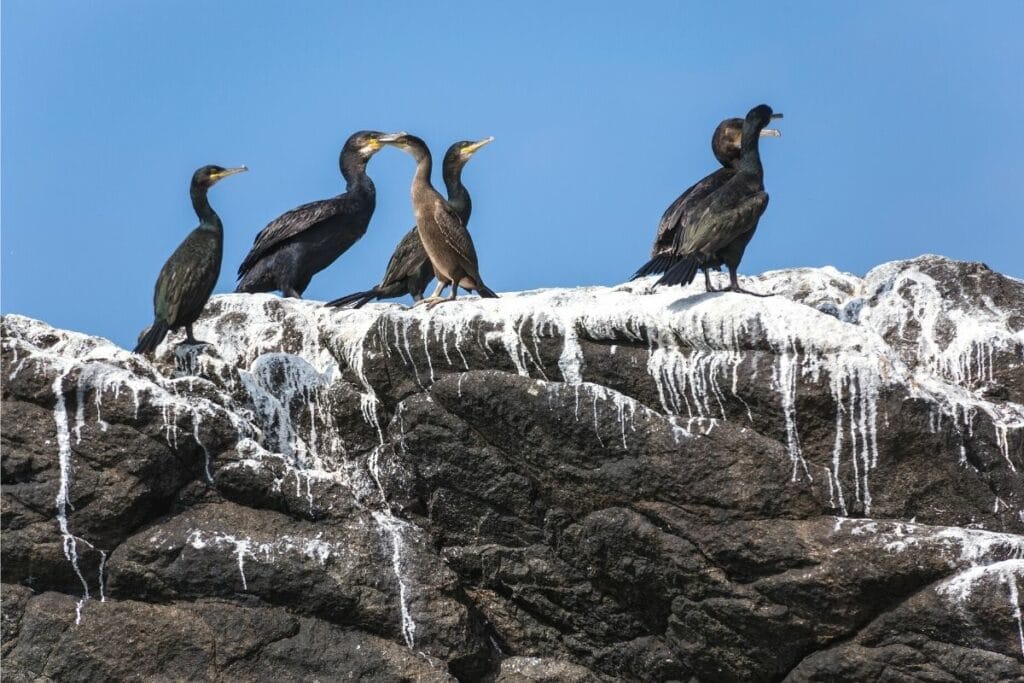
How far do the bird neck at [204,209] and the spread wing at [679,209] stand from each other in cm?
299

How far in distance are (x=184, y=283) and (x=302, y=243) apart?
213cm

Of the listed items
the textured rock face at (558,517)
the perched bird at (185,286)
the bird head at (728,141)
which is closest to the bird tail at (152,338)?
the perched bird at (185,286)

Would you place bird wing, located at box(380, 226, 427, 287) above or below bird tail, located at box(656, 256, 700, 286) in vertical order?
above

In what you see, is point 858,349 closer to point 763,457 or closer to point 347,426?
point 763,457

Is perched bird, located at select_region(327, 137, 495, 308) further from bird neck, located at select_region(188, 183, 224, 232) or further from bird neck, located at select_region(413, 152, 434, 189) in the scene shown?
bird neck, located at select_region(188, 183, 224, 232)

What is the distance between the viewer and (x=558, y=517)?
961 cm

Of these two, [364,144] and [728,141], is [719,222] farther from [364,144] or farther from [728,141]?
[364,144]

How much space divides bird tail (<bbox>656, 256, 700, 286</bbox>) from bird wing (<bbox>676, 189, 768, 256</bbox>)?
0.07m

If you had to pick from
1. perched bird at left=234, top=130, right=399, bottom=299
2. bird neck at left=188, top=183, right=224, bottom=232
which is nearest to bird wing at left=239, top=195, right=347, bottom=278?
perched bird at left=234, top=130, right=399, bottom=299

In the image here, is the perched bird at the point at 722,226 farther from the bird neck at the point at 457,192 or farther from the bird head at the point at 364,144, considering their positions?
the bird head at the point at 364,144

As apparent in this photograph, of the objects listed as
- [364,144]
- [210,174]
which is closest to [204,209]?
[210,174]

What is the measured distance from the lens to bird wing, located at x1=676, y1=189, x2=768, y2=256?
32.6ft

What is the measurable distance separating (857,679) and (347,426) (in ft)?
11.5

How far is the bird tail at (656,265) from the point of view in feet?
34.9
